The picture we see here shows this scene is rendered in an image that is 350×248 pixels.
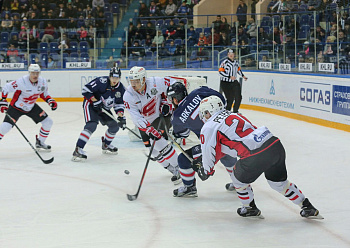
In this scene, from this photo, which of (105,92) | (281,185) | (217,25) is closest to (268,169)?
(281,185)

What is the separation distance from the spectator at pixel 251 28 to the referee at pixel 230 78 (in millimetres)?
1874

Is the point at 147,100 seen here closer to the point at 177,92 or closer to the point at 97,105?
the point at 177,92

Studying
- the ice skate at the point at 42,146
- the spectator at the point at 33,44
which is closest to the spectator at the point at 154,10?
the spectator at the point at 33,44

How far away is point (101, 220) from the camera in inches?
175

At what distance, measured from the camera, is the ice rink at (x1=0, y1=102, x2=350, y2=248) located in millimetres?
3955

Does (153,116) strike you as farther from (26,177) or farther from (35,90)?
(35,90)

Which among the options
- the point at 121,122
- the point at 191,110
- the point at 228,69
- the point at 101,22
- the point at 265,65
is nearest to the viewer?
the point at 191,110

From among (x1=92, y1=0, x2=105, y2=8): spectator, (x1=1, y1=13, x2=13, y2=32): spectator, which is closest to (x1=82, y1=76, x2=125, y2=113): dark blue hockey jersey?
(x1=1, y1=13, x2=13, y2=32): spectator

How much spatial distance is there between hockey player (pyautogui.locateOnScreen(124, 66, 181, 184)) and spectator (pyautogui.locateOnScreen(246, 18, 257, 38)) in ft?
22.3

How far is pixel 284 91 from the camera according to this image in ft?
36.4

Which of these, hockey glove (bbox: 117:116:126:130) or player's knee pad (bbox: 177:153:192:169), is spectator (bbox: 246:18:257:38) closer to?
hockey glove (bbox: 117:116:126:130)

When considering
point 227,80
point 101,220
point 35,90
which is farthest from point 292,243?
point 227,80

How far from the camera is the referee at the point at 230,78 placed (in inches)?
415

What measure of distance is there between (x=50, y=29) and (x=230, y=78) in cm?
586
